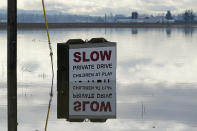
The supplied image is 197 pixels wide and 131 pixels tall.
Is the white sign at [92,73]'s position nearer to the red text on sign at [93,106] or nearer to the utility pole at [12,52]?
the red text on sign at [93,106]

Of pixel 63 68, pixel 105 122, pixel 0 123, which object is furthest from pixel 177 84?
pixel 0 123

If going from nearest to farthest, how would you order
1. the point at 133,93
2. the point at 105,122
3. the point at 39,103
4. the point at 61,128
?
the point at 61,128, the point at 105,122, the point at 39,103, the point at 133,93

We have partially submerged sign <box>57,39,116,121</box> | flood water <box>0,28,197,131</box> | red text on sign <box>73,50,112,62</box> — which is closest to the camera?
flood water <box>0,28,197,131</box>

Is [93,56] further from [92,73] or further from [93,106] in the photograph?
[93,106]

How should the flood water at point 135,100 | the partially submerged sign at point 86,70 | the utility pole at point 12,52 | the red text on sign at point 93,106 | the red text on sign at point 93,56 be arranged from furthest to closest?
the red text on sign at point 93,56 → the partially submerged sign at point 86,70 → the red text on sign at point 93,106 → the utility pole at point 12,52 → the flood water at point 135,100

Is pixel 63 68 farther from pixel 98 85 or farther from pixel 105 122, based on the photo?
pixel 105 122

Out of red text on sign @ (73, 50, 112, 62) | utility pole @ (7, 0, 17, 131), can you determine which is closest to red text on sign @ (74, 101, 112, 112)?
utility pole @ (7, 0, 17, 131)

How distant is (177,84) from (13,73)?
8.89m

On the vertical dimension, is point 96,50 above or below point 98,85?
above

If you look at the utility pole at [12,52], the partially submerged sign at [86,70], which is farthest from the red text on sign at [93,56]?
the utility pole at [12,52]

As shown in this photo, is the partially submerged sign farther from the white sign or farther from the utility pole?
the utility pole

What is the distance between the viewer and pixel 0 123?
12547 mm

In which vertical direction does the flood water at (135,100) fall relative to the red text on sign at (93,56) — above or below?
below

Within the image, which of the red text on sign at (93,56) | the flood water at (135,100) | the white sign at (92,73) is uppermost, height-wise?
the red text on sign at (93,56)
